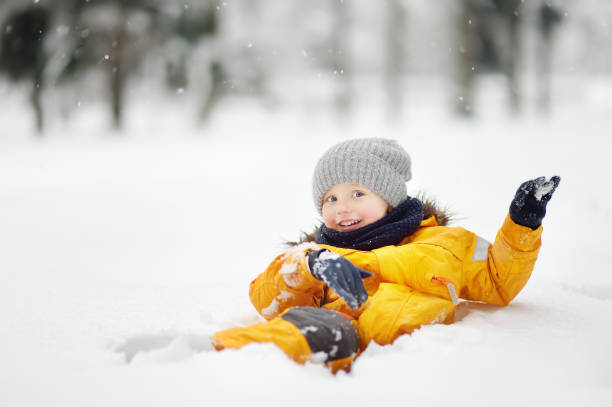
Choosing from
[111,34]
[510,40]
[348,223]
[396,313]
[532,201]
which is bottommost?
[396,313]

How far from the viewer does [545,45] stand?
14.5 meters

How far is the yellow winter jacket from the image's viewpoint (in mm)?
1667

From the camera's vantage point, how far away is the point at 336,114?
1402cm

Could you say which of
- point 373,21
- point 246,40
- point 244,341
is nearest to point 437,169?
point 244,341

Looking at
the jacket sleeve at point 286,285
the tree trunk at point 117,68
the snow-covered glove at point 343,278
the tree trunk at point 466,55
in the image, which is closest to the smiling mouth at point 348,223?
the jacket sleeve at point 286,285

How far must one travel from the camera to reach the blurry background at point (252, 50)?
11.6 metres

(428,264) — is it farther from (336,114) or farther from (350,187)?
(336,114)

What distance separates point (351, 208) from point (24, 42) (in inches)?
484

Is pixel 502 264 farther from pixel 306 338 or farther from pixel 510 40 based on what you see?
pixel 510 40

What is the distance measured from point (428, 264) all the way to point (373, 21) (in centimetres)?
1408

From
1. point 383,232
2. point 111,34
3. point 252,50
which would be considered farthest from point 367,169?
point 252,50

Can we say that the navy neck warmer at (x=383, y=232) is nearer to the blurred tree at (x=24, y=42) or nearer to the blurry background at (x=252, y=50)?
the blurry background at (x=252, y=50)

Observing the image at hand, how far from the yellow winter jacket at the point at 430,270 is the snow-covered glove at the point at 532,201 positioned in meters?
0.03

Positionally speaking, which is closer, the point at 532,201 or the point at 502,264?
the point at 532,201
